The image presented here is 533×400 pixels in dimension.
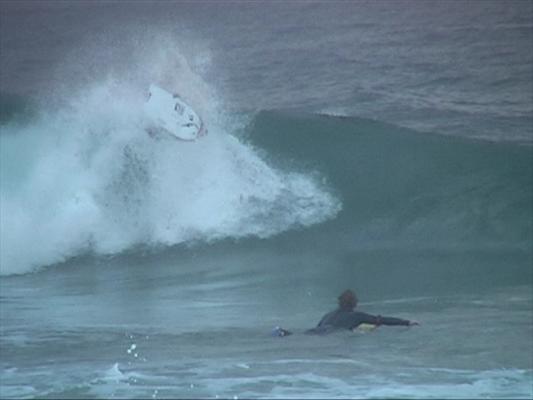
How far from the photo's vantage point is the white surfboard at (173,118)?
17.7 meters

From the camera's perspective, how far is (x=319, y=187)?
55.6 ft

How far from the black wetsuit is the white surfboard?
7659 millimetres

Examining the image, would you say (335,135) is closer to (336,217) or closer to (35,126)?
(336,217)

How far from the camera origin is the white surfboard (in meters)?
17.7

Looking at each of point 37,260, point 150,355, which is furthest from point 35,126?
point 150,355

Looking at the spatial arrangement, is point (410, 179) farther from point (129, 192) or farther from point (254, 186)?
point (129, 192)

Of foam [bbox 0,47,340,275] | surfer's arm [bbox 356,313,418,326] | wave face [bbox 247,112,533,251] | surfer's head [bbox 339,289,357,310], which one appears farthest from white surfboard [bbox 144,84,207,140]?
surfer's arm [bbox 356,313,418,326]

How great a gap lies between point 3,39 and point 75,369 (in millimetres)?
14821

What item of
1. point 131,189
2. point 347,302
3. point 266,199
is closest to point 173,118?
point 131,189

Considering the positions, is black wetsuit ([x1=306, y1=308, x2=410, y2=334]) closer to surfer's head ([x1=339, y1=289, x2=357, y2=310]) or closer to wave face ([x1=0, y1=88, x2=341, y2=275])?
surfer's head ([x1=339, y1=289, x2=357, y2=310])

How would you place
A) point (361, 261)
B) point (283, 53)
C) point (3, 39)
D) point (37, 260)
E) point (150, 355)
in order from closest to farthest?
point (150, 355)
point (361, 261)
point (37, 260)
point (283, 53)
point (3, 39)

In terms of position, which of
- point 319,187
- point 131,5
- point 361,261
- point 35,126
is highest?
point 131,5

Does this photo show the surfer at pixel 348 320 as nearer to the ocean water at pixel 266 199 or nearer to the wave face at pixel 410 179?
the ocean water at pixel 266 199

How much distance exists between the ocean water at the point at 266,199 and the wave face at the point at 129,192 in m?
0.03
